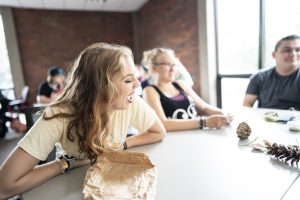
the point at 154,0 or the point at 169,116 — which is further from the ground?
the point at 154,0

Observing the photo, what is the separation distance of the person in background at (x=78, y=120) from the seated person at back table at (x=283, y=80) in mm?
1635

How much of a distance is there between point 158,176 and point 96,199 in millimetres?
258

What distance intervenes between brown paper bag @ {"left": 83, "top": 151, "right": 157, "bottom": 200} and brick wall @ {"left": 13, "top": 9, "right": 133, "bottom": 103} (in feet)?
18.2

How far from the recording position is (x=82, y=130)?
94 centimetres

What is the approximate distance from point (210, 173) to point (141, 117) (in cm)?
49

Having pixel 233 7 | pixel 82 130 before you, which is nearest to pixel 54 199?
pixel 82 130

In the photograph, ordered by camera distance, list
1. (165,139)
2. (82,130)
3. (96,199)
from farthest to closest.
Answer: (165,139) → (82,130) → (96,199)

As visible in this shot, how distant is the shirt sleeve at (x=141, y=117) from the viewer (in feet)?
4.00

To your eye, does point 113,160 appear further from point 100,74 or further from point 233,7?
point 233,7

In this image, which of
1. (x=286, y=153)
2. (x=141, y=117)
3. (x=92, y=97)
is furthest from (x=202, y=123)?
(x=92, y=97)

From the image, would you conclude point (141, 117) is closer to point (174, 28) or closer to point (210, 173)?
point (210, 173)

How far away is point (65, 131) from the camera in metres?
0.93

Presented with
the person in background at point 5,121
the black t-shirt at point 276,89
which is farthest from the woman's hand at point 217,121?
the person in background at point 5,121

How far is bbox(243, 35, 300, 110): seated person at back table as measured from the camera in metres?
2.06
